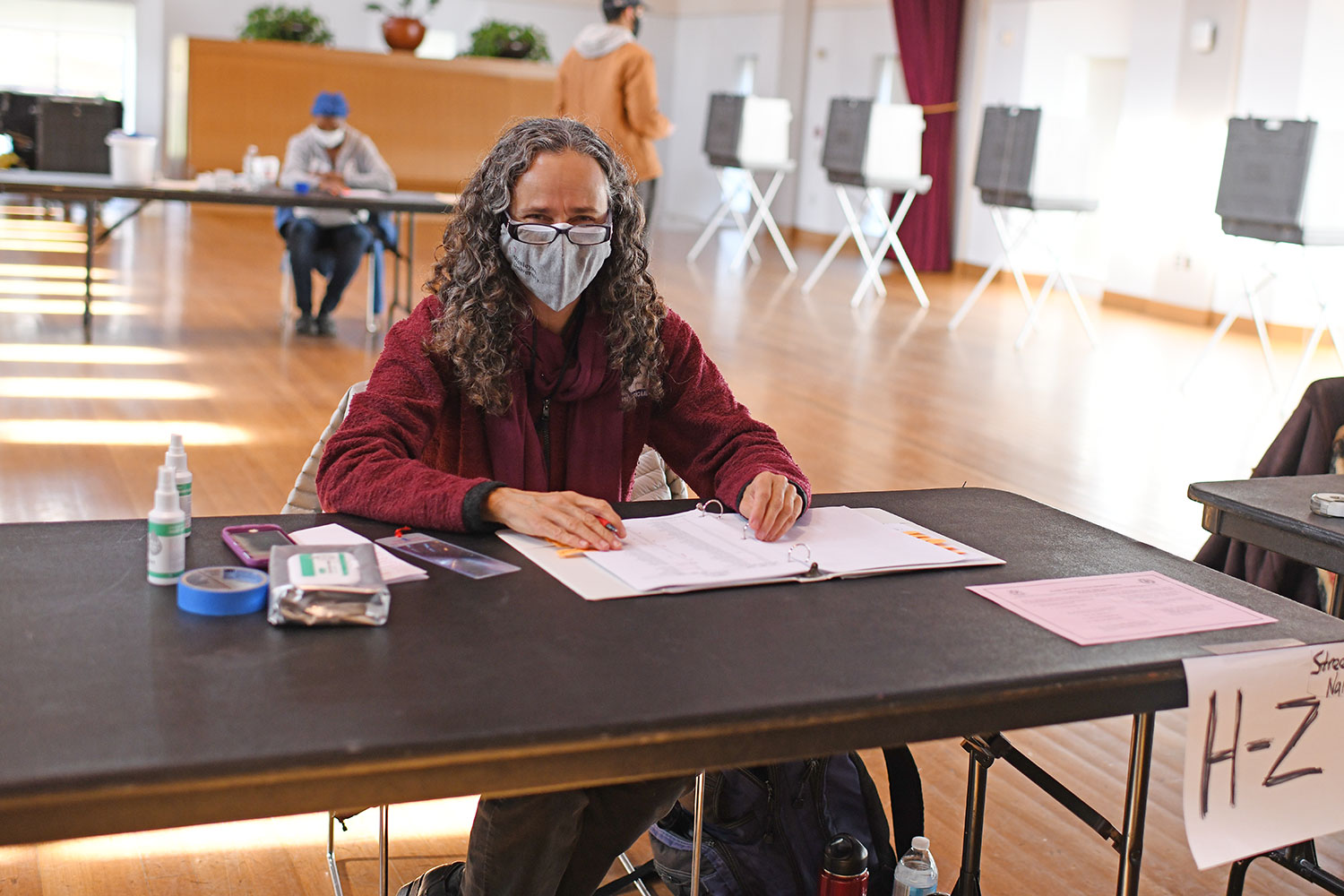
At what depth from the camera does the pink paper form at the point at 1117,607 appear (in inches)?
49.9

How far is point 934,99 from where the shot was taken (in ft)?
34.0

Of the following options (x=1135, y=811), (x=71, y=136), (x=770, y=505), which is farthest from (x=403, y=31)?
(x=1135, y=811)

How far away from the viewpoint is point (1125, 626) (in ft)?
4.19

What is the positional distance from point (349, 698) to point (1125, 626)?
73 cm

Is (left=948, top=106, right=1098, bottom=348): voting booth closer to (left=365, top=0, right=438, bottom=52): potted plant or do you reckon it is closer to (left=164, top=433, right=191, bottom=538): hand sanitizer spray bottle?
(left=365, top=0, right=438, bottom=52): potted plant

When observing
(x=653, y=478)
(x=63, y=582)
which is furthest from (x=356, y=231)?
(x=63, y=582)

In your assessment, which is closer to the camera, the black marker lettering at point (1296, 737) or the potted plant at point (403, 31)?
the black marker lettering at point (1296, 737)

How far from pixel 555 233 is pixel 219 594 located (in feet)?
2.44

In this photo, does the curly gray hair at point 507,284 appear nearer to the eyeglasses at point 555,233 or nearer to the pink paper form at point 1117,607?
the eyeglasses at point 555,233

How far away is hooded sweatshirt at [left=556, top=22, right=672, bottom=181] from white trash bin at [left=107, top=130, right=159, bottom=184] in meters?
2.18

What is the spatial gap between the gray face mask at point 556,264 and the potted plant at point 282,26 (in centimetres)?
988

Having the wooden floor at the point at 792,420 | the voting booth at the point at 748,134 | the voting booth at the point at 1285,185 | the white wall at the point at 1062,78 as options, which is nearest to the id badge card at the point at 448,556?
the wooden floor at the point at 792,420

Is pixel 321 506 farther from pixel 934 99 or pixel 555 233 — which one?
pixel 934 99

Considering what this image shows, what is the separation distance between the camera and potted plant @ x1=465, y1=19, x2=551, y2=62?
1018 cm
